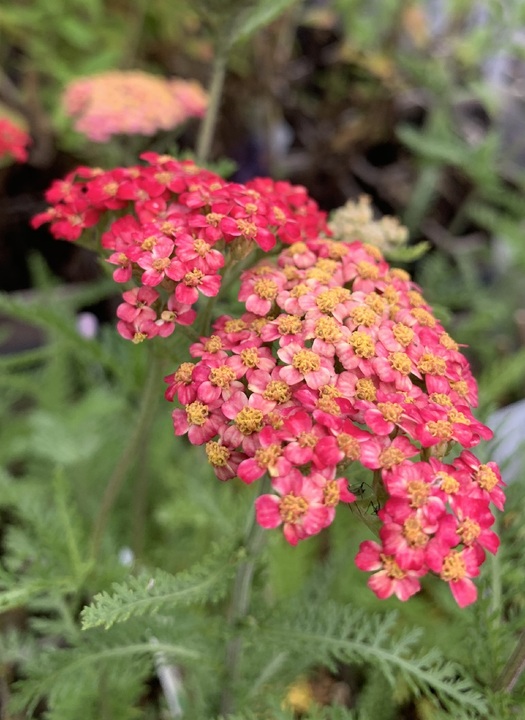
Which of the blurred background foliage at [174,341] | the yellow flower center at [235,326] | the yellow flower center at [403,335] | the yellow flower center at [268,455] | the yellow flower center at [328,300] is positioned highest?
the yellow flower center at [403,335]

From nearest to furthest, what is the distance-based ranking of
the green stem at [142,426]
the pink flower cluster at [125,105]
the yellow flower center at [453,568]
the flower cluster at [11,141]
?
the yellow flower center at [453,568], the green stem at [142,426], the flower cluster at [11,141], the pink flower cluster at [125,105]

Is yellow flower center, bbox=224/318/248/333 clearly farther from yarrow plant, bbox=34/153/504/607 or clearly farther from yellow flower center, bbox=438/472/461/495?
yellow flower center, bbox=438/472/461/495

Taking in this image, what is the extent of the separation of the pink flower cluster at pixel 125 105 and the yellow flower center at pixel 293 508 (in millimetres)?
801

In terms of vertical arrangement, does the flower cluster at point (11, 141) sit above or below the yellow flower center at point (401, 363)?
below

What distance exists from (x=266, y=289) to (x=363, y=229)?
21 centimetres

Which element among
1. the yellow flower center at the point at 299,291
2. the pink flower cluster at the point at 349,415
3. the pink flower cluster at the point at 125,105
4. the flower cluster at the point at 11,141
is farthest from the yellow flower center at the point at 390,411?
the pink flower cluster at the point at 125,105

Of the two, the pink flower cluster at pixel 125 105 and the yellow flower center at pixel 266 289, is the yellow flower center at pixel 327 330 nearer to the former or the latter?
the yellow flower center at pixel 266 289

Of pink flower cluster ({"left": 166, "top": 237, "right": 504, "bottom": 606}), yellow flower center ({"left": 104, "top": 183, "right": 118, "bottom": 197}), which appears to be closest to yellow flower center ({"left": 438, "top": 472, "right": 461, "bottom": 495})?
pink flower cluster ({"left": 166, "top": 237, "right": 504, "bottom": 606})

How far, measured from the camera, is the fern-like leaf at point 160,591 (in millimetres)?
423

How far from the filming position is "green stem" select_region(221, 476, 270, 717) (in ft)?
1.78

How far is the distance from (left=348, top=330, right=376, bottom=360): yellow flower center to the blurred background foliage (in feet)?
0.57

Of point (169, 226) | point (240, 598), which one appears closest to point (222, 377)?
point (169, 226)

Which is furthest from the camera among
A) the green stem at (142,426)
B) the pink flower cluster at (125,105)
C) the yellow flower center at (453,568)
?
the pink flower cluster at (125,105)

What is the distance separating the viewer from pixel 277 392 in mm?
430
